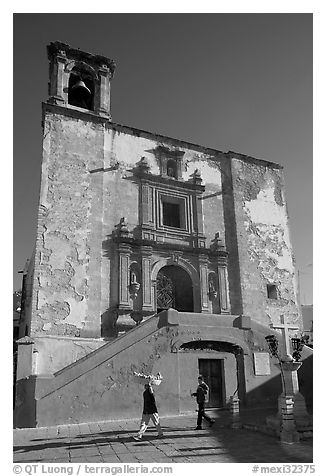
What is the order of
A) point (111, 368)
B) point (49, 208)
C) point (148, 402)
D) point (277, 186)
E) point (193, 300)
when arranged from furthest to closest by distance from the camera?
point (277, 186)
point (193, 300)
point (49, 208)
point (111, 368)
point (148, 402)

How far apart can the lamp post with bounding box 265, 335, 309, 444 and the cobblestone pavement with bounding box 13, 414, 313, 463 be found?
0.27m

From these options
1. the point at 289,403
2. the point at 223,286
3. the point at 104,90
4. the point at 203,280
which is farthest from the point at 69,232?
the point at 289,403

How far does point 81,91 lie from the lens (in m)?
17.5

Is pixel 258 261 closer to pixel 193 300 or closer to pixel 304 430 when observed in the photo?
pixel 193 300

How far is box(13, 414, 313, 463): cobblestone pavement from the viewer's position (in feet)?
22.3

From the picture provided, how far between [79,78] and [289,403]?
1522cm

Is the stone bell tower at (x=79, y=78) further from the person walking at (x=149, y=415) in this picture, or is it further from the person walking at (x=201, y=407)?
the person walking at (x=149, y=415)

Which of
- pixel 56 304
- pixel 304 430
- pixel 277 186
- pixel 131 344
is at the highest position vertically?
pixel 277 186

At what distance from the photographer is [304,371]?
1455 cm

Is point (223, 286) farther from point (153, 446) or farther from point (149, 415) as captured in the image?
point (153, 446)

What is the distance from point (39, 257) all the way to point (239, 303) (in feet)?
27.7

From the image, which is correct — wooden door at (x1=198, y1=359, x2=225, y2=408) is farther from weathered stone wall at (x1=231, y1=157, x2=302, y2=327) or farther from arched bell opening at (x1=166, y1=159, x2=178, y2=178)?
arched bell opening at (x1=166, y1=159, x2=178, y2=178)

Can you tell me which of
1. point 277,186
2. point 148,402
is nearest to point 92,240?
point 148,402

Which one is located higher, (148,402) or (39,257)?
(39,257)
